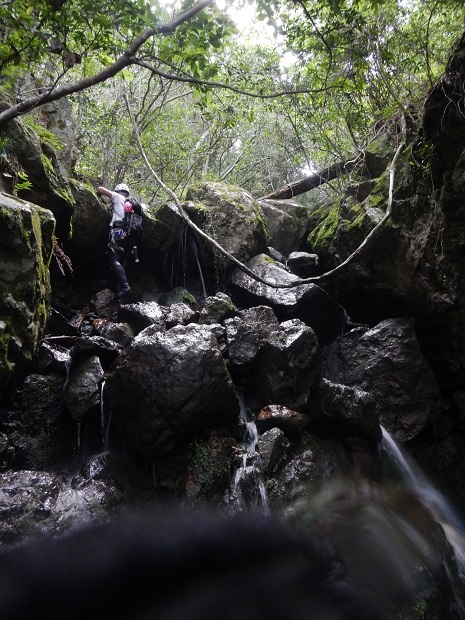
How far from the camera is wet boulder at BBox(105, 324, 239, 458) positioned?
5.70 m

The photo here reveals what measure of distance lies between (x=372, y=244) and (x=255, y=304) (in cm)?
303

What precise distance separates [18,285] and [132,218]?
14.8 feet

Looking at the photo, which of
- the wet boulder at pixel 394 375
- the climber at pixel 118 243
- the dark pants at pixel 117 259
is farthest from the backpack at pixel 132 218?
the wet boulder at pixel 394 375

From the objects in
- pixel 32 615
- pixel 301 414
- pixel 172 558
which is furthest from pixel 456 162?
pixel 32 615

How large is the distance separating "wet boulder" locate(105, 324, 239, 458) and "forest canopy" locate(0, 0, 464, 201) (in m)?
3.60

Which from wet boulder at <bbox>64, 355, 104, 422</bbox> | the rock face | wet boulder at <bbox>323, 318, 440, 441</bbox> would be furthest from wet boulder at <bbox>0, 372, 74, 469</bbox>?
wet boulder at <bbox>323, 318, 440, 441</bbox>

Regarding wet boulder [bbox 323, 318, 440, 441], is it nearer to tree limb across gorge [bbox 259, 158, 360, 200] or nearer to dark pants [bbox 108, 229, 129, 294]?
dark pants [bbox 108, 229, 129, 294]

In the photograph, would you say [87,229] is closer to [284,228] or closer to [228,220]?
[228,220]

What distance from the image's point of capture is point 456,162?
6043 mm

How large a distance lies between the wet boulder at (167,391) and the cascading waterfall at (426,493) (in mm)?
2986

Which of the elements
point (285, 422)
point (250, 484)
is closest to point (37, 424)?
point (250, 484)

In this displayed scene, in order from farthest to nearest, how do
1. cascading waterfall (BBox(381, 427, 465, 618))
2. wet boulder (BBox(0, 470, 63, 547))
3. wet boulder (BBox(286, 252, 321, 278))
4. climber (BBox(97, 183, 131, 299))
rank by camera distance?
1. wet boulder (BBox(286, 252, 321, 278))
2. climber (BBox(97, 183, 131, 299))
3. cascading waterfall (BBox(381, 427, 465, 618))
4. wet boulder (BBox(0, 470, 63, 547))

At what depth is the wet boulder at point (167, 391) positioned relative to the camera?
5.70 m

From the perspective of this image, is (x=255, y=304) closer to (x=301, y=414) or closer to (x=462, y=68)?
(x=301, y=414)
